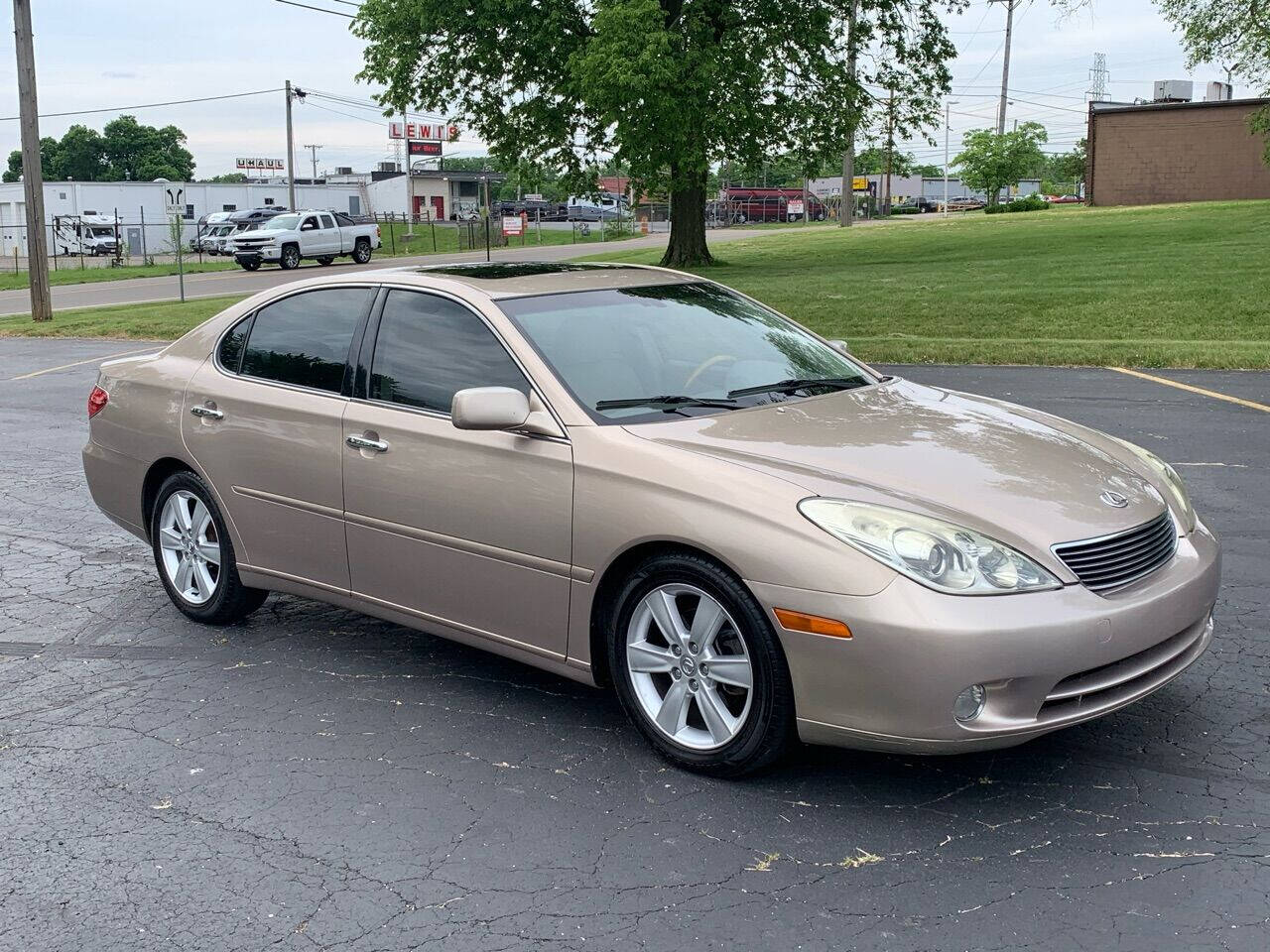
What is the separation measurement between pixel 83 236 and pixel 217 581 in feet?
220

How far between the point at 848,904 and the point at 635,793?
914mm

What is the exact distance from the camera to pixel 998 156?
75812mm

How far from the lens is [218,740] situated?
4.61 metres

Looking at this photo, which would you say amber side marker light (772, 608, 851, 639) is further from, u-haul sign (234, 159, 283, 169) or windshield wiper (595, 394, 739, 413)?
u-haul sign (234, 159, 283, 169)

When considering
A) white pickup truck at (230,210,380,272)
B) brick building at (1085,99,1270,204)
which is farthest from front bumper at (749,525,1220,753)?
brick building at (1085,99,1270,204)

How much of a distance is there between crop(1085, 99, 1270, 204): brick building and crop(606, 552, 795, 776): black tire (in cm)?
5657

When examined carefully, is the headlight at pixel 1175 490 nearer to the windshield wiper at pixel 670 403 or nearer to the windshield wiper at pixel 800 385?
the windshield wiper at pixel 800 385

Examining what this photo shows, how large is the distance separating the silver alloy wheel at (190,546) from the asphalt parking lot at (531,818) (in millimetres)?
284

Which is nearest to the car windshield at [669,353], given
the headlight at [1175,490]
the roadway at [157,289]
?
the headlight at [1175,490]

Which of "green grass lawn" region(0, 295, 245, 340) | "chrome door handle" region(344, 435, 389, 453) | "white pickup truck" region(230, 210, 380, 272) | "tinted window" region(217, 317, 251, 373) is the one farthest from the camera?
"white pickup truck" region(230, 210, 380, 272)

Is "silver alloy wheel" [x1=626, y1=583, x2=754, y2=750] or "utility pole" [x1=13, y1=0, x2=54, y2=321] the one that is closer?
"silver alloy wheel" [x1=626, y1=583, x2=754, y2=750]

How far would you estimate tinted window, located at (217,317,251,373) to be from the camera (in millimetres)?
5887

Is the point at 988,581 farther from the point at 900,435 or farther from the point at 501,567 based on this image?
the point at 501,567

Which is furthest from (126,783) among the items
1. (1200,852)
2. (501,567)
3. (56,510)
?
(56,510)
